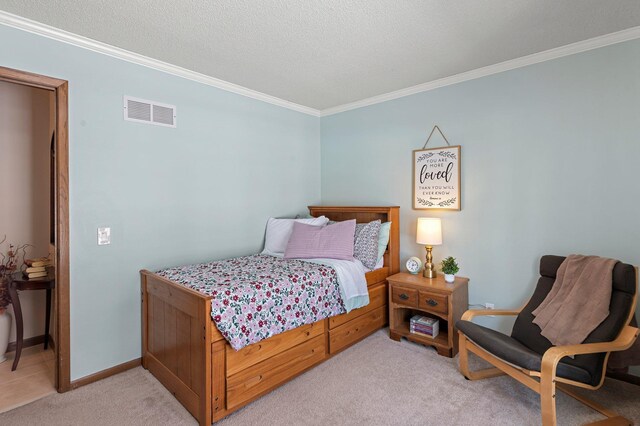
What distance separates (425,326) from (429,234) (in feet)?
2.73

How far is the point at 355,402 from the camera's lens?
2113mm

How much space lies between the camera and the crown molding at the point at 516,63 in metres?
2.30

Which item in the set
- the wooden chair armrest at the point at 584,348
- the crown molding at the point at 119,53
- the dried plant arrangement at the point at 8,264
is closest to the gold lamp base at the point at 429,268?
the wooden chair armrest at the point at 584,348

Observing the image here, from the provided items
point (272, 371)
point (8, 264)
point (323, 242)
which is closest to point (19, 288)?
point (8, 264)

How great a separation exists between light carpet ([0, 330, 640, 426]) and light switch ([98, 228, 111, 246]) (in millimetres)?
1026

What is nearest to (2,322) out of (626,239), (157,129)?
(157,129)

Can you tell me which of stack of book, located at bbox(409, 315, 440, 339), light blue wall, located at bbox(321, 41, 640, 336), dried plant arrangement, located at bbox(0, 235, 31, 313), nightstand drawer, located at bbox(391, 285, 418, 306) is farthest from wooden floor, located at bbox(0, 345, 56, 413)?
light blue wall, located at bbox(321, 41, 640, 336)

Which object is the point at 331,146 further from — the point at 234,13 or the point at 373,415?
the point at 373,415

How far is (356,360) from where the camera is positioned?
2668 mm

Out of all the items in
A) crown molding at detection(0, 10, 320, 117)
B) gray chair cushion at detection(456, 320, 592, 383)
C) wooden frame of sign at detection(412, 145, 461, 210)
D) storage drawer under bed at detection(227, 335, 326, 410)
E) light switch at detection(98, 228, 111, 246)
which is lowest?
storage drawer under bed at detection(227, 335, 326, 410)

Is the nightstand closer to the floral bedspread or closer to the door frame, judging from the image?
the floral bedspread

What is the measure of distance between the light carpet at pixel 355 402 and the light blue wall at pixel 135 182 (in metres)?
0.36

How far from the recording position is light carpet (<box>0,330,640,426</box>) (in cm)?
194

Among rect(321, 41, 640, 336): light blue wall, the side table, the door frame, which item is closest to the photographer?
the door frame
